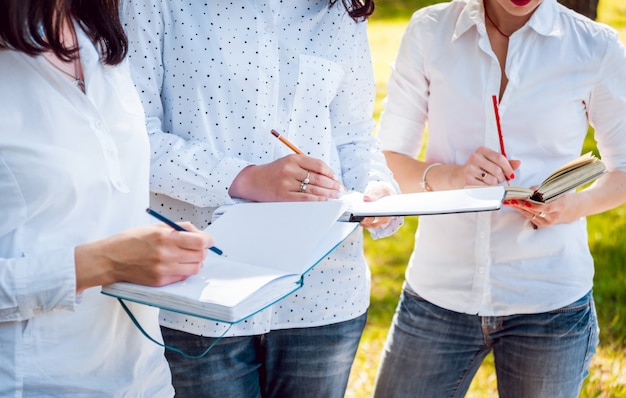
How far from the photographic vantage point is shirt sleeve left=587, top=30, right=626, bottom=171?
8.67ft

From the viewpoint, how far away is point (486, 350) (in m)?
2.81

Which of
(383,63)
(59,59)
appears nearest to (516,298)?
(59,59)

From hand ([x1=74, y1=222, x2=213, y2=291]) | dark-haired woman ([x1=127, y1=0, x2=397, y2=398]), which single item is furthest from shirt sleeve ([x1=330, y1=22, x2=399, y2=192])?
hand ([x1=74, y1=222, x2=213, y2=291])

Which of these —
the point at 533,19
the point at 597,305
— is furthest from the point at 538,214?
the point at 597,305

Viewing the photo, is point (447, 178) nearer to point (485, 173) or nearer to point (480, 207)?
point (485, 173)

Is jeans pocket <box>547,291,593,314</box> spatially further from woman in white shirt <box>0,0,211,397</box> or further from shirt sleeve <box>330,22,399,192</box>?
woman in white shirt <box>0,0,211,397</box>

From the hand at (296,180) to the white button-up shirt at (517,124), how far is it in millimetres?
710

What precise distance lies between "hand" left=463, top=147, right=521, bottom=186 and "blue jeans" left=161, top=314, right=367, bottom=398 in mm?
518

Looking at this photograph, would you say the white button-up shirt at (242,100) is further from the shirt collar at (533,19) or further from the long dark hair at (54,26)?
the shirt collar at (533,19)

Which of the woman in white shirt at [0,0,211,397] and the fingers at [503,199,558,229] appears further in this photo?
the fingers at [503,199,558,229]

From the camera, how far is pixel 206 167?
2.23 m

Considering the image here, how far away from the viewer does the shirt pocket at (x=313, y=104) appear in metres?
2.37

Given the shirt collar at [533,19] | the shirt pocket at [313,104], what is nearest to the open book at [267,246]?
the shirt pocket at [313,104]

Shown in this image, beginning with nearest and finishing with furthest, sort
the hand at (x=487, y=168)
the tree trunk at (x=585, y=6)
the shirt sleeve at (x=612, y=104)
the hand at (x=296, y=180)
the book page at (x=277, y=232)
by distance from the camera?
the book page at (x=277, y=232), the hand at (x=296, y=180), the hand at (x=487, y=168), the shirt sleeve at (x=612, y=104), the tree trunk at (x=585, y=6)
